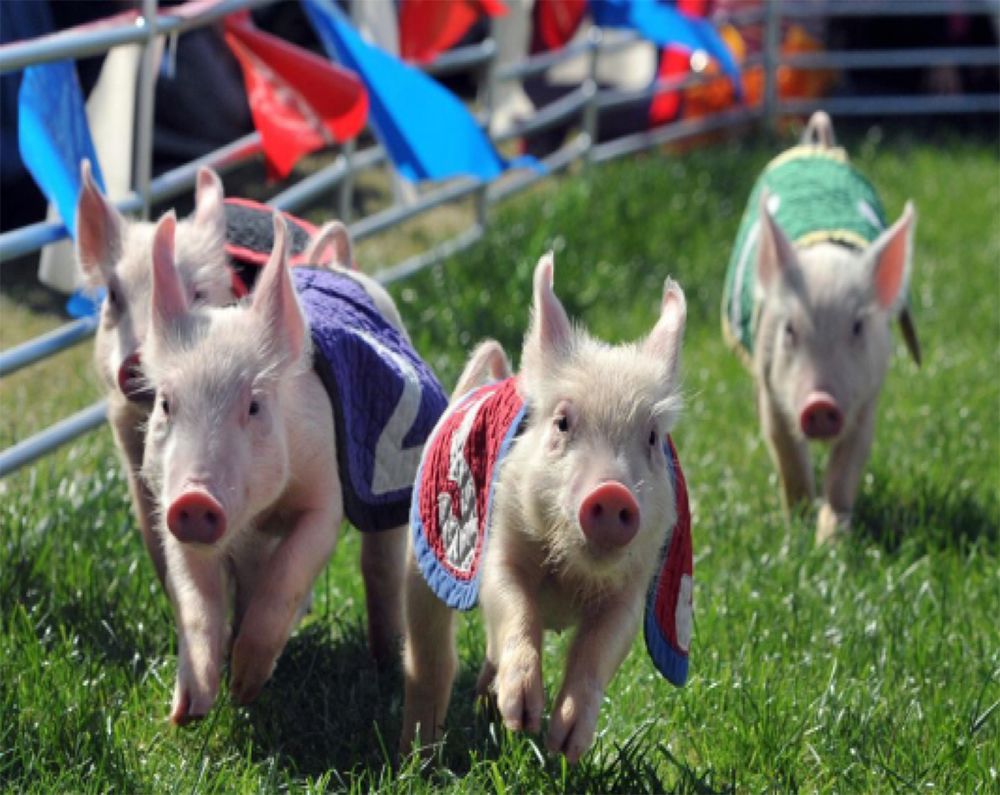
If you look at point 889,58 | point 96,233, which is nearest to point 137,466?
point 96,233

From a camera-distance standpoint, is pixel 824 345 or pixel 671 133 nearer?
pixel 824 345

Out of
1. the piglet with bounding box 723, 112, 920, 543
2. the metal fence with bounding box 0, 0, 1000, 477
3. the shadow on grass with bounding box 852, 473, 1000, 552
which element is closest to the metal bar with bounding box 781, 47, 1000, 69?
the metal fence with bounding box 0, 0, 1000, 477

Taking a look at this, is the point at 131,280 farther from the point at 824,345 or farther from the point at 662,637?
the point at 824,345

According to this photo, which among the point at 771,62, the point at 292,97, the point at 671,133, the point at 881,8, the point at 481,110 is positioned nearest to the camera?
the point at 292,97

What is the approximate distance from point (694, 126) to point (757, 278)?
17.4 feet

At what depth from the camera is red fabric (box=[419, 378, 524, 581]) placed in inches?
133

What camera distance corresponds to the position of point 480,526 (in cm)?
339

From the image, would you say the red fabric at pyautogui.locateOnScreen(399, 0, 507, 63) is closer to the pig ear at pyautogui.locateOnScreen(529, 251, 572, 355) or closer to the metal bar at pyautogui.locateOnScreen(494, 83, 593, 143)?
the metal bar at pyautogui.locateOnScreen(494, 83, 593, 143)

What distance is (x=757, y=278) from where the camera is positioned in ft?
18.0

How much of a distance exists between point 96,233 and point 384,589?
1038 mm

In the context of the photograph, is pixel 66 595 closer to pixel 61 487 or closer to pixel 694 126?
pixel 61 487

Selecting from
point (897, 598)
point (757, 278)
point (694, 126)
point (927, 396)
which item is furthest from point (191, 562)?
point (694, 126)

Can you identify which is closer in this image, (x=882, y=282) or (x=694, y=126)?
(x=882, y=282)

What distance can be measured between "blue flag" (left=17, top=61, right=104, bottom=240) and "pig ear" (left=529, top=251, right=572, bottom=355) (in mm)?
1452
